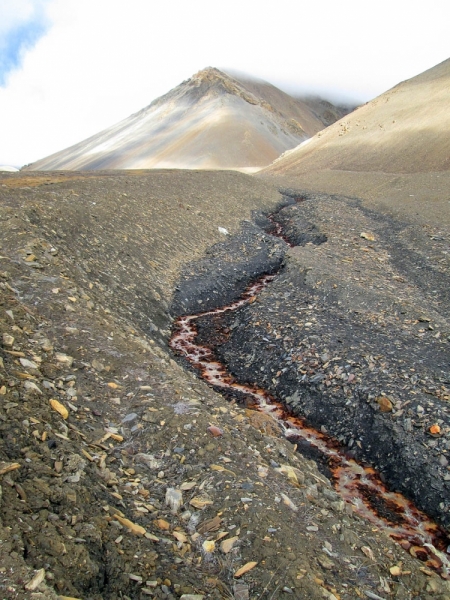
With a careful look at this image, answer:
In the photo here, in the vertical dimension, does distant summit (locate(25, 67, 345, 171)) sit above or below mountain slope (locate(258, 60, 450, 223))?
above

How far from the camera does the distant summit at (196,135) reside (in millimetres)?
127906

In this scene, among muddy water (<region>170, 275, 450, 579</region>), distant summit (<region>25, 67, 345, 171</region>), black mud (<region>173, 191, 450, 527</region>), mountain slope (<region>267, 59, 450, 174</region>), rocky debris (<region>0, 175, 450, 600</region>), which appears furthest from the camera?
distant summit (<region>25, 67, 345, 171</region>)

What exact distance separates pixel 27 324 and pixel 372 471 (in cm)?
624

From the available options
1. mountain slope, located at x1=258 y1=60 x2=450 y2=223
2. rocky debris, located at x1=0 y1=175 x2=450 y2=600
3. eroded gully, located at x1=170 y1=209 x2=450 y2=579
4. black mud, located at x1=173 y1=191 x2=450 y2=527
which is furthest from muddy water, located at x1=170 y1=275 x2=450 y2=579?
mountain slope, located at x1=258 y1=60 x2=450 y2=223

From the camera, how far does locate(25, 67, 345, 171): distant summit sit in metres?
128

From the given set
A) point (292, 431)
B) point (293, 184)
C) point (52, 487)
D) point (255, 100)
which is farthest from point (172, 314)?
point (255, 100)

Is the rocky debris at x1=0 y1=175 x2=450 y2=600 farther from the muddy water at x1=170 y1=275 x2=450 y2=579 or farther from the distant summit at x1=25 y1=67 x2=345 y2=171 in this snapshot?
the distant summit at x1=25 y1=67 x2=345 y2=171

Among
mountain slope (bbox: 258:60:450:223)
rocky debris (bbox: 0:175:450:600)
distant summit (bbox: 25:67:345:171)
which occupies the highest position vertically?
distant summit (bbox: 25:67:345:171)

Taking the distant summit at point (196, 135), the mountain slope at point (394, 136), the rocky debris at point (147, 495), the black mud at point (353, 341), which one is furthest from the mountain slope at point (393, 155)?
the distant summit at point (196, 135)

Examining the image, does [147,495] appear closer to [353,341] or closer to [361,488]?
[361,488]

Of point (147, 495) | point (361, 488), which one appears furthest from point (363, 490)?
point (147, 495)

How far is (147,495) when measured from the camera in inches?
214

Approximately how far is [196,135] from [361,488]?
141m

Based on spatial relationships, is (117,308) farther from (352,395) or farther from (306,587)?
(306,587)
